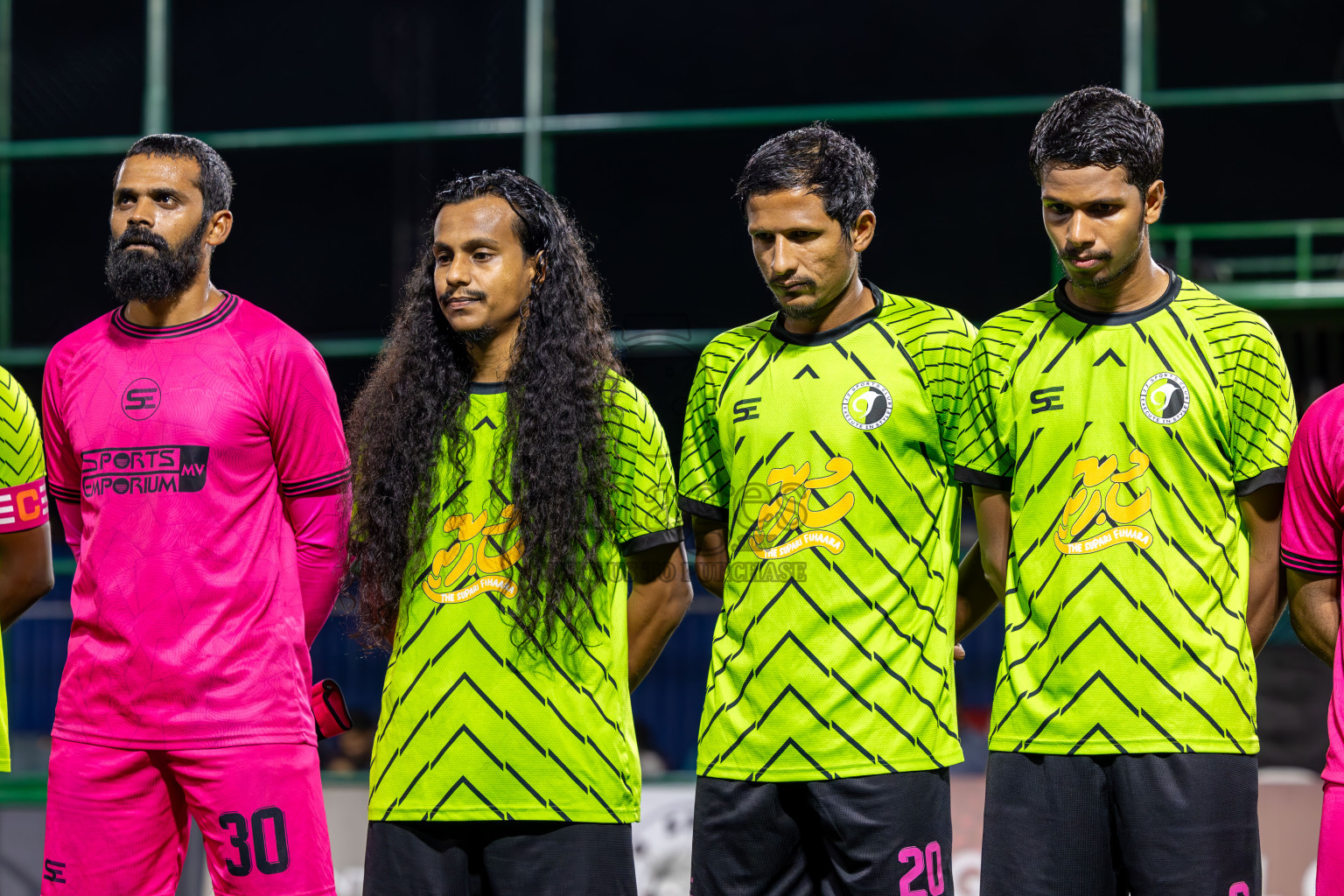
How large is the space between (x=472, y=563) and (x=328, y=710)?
2.06 ft

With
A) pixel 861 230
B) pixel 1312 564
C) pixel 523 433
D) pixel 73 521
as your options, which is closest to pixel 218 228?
pixel 73 521

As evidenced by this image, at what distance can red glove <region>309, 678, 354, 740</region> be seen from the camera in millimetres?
3479

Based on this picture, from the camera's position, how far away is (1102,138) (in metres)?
3.12

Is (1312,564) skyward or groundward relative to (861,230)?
groundward

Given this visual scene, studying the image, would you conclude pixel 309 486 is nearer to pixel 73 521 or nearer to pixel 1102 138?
pixel 73 521

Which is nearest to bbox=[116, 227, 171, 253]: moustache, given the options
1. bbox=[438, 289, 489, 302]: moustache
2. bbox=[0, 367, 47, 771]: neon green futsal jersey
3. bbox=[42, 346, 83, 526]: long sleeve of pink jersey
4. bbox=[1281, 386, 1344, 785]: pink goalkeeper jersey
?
bbox=[42, 346, 83, 526]: long sleeve of pink jersey

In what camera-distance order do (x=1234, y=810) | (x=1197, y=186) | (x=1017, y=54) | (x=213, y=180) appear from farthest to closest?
1. (x=1017, y=54)
2. (x=1197, y=186)
3. (x=213, y=180)
4. (x=1234, y=810)

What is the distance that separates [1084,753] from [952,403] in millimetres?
757

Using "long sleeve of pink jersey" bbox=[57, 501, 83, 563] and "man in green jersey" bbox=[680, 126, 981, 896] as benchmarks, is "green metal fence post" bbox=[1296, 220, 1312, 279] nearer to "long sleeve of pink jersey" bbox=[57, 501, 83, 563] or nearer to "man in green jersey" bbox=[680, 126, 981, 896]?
"man in green jersey" bbox=[680, 126, 981, 896]

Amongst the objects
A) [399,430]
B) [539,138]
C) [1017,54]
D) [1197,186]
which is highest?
[1017,54]

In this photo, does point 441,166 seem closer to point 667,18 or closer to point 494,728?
point 667,18

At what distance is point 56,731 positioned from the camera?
132 inches

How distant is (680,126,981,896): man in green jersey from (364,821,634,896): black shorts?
299 mm

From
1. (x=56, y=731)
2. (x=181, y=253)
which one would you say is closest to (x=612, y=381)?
(x=181, y=253)
